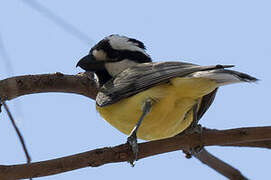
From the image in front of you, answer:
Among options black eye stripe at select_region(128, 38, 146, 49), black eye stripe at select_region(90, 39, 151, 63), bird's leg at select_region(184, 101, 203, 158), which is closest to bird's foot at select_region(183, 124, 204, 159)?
bird's leg at select_region(184, 101, 203, 158)

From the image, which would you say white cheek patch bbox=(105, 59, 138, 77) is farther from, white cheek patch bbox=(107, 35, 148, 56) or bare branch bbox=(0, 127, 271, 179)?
bare branch bbox=(0, 127, 271, 179)

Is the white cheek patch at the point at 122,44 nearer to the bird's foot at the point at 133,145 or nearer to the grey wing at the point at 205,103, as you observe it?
the grey wing at the point at 205,103

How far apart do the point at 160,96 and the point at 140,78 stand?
1.06 ft

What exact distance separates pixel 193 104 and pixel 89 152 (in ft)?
3.48

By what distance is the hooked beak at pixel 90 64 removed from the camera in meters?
4.48

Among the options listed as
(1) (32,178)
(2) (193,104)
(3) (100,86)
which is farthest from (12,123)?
(3) (100,86)

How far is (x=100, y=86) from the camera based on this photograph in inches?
175

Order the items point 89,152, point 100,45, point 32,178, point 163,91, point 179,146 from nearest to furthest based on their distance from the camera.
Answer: point 32,178 → point 89,152 → point 179,146 → point 163,91 → point 100,45

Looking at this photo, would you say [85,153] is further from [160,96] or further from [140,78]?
[140,78]

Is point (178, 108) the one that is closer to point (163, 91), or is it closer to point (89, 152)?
point (163, 91)

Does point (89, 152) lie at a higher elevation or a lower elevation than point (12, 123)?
lower

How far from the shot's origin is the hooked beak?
4.48 metres

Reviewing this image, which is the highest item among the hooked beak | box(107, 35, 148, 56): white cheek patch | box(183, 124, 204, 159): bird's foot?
box(107, 35, 148, 56): white cheek patch

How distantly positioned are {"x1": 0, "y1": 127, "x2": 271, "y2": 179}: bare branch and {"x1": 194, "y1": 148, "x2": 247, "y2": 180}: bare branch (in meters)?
0.60
